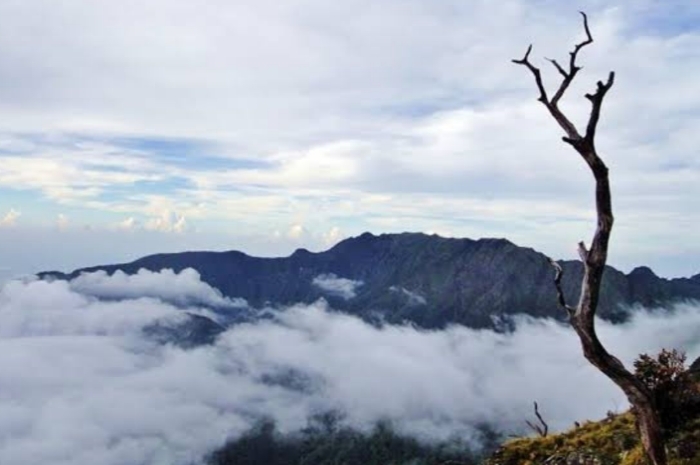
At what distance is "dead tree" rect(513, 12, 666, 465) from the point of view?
51.9 feet

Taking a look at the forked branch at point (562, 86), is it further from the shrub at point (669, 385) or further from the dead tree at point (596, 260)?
the shrub at point (669, 385)

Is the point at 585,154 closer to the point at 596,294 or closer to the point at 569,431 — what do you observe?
the point at 596,294

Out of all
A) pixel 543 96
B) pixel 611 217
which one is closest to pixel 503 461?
pixel 611 217

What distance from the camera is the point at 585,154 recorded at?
628 inches

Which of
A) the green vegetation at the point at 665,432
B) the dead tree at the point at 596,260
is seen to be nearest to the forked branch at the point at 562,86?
the dead tree at the point at 596,260

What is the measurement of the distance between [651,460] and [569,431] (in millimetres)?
7881

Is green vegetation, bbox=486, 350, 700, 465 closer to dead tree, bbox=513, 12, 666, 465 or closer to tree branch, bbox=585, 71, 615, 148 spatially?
dead tree, bbox=513, 12, 666, 465

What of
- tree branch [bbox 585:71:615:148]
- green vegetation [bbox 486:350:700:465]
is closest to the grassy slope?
green vegetation [bbox 486:350:700:465]

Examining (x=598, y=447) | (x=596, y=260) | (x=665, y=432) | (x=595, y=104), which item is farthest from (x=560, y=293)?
(x=598, y=447)

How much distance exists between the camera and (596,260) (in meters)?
16.1

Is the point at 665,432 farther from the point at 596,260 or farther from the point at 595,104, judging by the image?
the point at 595,104

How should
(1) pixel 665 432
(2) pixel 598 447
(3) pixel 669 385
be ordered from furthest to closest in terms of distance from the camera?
(2) pixel 598 447 → (3) pixel 669 385 → (1) pixel 665 432

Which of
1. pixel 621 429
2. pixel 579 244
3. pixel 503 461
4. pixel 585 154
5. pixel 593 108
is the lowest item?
pixel 503 461

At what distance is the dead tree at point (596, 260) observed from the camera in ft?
51.9
